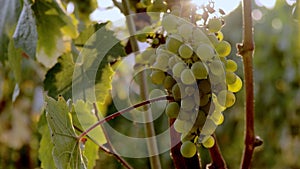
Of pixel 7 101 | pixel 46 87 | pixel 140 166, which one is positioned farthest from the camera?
pixel 7 101

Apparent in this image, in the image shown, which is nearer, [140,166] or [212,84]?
[212,84]

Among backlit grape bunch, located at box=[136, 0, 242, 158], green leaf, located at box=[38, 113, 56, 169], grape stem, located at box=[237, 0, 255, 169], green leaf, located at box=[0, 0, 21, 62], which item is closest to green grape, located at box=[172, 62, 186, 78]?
backlit grape bunch, located at box=[136, 0, 242, 158]

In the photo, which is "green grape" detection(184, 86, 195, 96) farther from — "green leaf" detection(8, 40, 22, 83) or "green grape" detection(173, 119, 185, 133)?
"green leaf" detection(8, 40, 22, 83)

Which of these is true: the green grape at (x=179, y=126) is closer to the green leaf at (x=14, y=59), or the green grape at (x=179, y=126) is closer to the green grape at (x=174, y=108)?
the green grape at (x=174, y=108)

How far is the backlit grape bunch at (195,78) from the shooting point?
499 mm

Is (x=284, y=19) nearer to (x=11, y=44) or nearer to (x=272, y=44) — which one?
(x=272, y=44)

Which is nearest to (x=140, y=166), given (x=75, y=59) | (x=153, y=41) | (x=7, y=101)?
(x=7, y=101)

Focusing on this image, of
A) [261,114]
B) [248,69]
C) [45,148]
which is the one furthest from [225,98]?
[261,114]

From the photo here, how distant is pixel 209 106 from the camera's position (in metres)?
0.51

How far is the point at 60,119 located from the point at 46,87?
228 millimetres

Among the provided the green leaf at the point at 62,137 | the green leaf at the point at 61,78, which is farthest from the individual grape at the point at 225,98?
the green leaf at the point at 61,78

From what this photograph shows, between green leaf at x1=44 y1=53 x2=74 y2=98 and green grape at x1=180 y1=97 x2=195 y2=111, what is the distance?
0.27m

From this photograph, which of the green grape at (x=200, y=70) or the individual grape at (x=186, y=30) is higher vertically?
the individual grape at (x=186, y=30)

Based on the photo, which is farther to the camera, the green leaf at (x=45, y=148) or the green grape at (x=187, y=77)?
the green leaf at (x=45, y=148)
